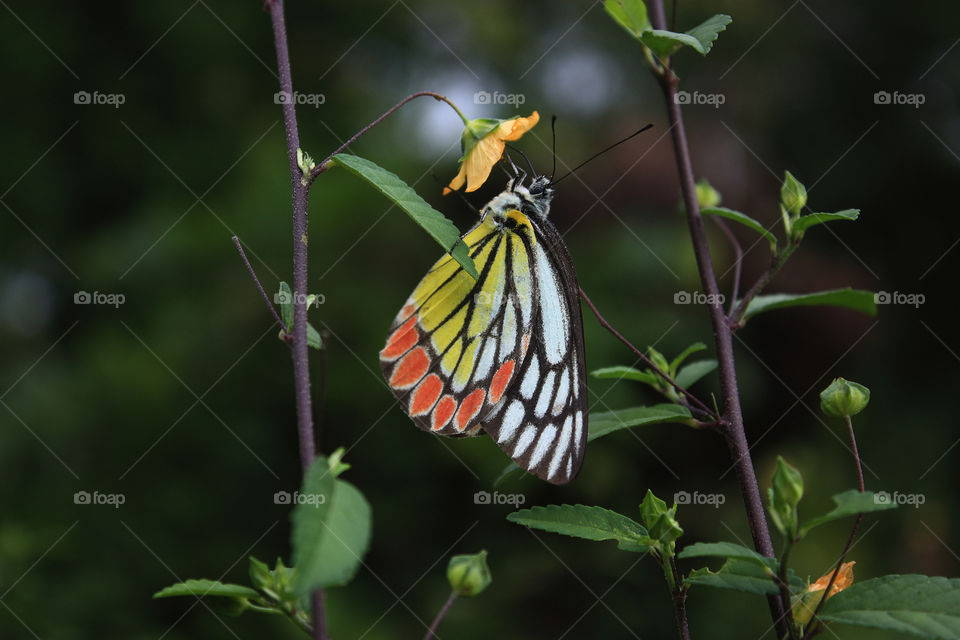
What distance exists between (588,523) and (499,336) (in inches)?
24.9

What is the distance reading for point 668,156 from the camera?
185 inches

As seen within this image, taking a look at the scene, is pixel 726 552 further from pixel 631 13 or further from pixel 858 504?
pixel 631 13

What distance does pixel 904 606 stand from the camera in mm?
1013

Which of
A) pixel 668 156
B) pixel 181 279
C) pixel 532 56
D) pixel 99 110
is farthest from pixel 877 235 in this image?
pixel 99 110

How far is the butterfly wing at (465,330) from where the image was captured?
5.53 feet

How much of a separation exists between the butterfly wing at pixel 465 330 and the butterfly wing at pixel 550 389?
3 centimetres

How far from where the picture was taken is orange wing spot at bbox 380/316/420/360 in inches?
68.7

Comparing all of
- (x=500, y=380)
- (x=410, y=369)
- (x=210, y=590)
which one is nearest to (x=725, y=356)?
(x=500, y=380)

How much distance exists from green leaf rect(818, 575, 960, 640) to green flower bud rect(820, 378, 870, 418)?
0.95ft

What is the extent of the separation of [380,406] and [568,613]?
4.13 feet

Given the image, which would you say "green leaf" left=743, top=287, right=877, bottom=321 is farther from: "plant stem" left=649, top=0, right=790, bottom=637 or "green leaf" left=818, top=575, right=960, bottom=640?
"green leaf" left=818, top=575, right=960, bottom=640

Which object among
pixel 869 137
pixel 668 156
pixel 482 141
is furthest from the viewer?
pixel 869 137

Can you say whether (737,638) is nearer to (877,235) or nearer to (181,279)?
(181,279)

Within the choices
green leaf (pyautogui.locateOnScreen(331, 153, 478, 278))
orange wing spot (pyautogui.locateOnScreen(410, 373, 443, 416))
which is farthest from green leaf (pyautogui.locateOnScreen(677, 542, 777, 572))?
orange wing spot (pyautogui.locateOnScreen(410, 373, 443, 416))
